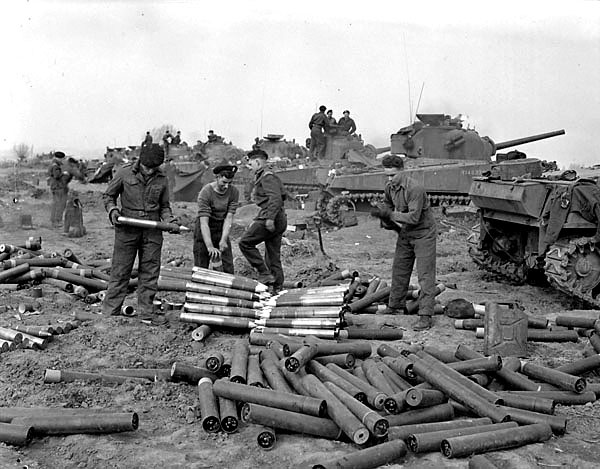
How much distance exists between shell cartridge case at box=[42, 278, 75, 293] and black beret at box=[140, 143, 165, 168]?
2.85 meters

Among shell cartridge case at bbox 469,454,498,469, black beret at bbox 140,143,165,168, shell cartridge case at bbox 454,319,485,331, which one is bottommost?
shell cartridge case at bbox 469,454,498,469

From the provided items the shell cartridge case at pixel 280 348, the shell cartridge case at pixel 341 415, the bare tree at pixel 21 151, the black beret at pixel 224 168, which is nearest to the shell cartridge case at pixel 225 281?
the black beret at pixel 224 168

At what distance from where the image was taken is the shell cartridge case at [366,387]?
6121 mm

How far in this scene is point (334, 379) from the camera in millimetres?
6625

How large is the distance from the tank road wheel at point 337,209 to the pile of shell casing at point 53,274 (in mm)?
9541

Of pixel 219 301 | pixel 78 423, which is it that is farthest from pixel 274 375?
pixel 219 301

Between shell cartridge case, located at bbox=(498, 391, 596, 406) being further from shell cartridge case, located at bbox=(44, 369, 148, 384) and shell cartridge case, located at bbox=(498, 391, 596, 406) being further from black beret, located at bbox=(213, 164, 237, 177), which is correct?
black beret, located at bbox=(213, 164, 237, 177)

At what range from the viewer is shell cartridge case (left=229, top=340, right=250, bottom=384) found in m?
6.58

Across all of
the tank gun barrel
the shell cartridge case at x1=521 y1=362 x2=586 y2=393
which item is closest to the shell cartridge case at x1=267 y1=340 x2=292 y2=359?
the shell cartridge case at x1=521 y1=362 x2=586 y2=393

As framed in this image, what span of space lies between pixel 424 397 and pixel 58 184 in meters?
15.3

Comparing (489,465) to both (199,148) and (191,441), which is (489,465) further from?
(199,148)

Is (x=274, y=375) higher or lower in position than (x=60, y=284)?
higher

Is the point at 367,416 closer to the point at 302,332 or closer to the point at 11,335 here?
the point at 302,332

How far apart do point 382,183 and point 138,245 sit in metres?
12.0
